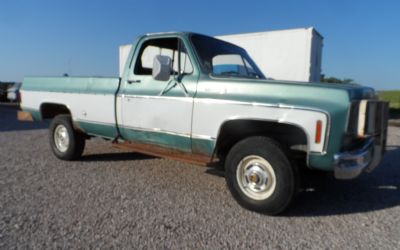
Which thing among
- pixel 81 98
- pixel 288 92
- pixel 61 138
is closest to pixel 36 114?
pixel 61 138

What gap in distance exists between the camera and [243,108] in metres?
3.85

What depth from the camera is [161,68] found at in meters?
4.29

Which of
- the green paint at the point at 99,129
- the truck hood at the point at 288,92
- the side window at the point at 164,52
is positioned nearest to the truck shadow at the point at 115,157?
the green paint at the point at 99,129

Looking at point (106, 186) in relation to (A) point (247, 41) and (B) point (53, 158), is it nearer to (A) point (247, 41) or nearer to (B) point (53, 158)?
(B) point (53, 158)

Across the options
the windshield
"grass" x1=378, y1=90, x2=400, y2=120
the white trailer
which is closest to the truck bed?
the windshield

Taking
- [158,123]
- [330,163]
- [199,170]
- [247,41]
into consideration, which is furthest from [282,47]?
[330,163]

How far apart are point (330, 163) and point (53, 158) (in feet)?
16.3

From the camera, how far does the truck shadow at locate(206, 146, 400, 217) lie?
13.4 ft

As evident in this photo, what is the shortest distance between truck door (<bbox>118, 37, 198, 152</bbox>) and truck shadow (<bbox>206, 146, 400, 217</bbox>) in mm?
1221

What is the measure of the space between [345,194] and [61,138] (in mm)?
4769

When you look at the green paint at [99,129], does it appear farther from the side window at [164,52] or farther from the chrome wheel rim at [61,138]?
the side window at [164,52]

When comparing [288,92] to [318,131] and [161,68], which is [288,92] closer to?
[318,131]

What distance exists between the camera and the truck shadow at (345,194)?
13.4ft

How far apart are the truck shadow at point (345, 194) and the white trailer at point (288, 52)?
5902 millimetres
